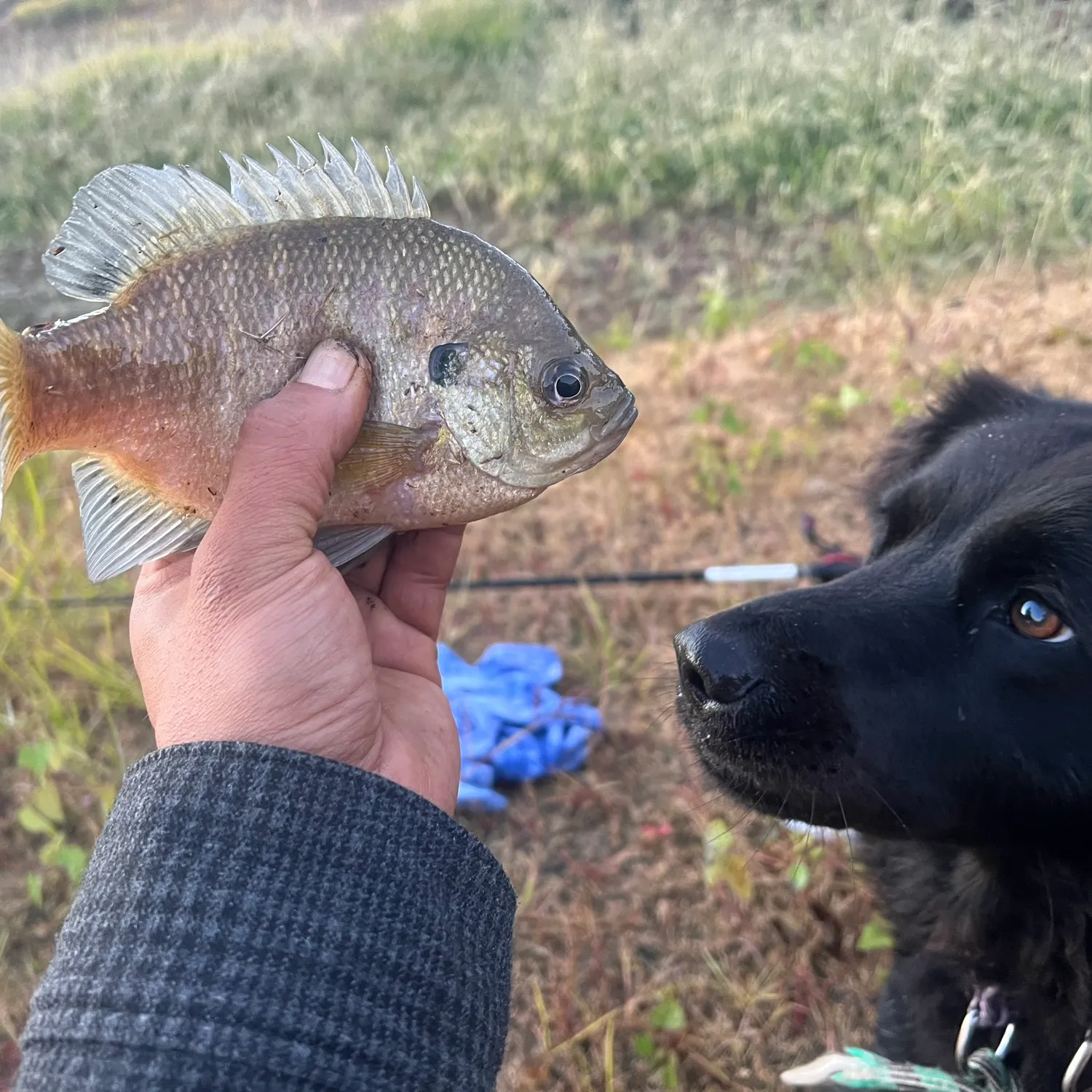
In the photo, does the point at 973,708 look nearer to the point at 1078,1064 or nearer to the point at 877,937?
the point at 1078,1064

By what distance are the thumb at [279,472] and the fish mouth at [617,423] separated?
1.26 ft

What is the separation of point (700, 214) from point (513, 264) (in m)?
4.95

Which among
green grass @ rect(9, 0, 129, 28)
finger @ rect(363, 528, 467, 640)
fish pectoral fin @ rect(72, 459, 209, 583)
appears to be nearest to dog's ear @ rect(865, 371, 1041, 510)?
finger @ rect(363, 528, 467, 640)

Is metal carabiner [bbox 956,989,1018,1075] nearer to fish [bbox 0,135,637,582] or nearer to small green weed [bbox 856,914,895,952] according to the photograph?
small green weed [bbox 856,914,895,952]

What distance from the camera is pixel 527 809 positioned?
275cm

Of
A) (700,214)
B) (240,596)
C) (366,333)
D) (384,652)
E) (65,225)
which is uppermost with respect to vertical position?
(65,225)

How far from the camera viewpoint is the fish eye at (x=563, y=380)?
1.37 meters

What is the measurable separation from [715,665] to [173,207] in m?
1.12

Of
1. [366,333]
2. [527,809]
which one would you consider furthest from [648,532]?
[366,333]

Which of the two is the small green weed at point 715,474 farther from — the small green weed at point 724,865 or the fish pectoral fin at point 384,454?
the fish pectoral fin at point 384,454

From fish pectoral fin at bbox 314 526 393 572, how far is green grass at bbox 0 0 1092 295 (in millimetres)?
3581

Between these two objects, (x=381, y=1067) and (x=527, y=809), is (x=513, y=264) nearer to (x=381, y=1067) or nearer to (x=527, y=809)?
(x=381, y=1067)

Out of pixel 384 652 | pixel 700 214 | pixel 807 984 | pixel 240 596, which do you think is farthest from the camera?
pixel 700 214

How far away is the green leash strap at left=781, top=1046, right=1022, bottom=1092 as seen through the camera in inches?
61.7
